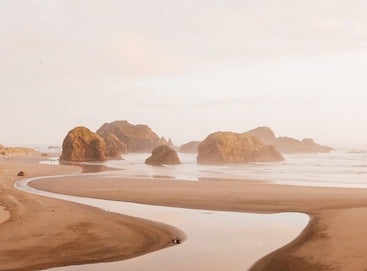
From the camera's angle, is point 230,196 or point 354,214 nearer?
point 354,214

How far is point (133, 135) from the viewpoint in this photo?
180 m

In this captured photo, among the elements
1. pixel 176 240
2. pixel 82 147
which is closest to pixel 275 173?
pixel 176 240

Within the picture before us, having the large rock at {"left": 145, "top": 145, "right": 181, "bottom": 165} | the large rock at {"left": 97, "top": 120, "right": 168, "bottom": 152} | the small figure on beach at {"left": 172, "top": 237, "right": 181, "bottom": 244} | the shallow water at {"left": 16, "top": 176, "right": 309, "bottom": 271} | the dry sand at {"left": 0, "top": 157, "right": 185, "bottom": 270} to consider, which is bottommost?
the shallow water at {"left": 16, "top": 176, "right": 309, "bottom": 271}

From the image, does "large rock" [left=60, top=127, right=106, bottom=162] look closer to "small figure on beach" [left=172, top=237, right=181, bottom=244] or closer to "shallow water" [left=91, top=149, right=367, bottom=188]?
"shallow water" [left=91, top=149, right=367, bottom=188]

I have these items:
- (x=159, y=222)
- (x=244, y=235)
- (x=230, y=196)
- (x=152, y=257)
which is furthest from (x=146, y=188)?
(x=152, y=257)

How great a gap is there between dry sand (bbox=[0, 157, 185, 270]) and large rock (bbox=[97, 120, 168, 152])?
15077cm

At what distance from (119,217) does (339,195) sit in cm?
1926

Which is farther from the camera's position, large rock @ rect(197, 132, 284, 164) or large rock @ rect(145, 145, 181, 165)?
large rock @ rect(197, 132, 284, 164)

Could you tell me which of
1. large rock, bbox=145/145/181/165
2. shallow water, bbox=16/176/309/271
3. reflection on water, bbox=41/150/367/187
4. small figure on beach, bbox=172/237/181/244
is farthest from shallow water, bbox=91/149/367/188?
small figure on beach, bbox=172/237/181/244

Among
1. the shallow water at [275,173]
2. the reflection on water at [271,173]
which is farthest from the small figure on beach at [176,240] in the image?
the reflection on water at [271,173]

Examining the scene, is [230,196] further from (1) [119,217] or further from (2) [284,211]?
(1) [119,217]

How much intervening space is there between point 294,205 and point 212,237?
10.9m

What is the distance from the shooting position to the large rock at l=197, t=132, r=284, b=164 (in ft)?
308

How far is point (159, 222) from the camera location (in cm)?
2105
